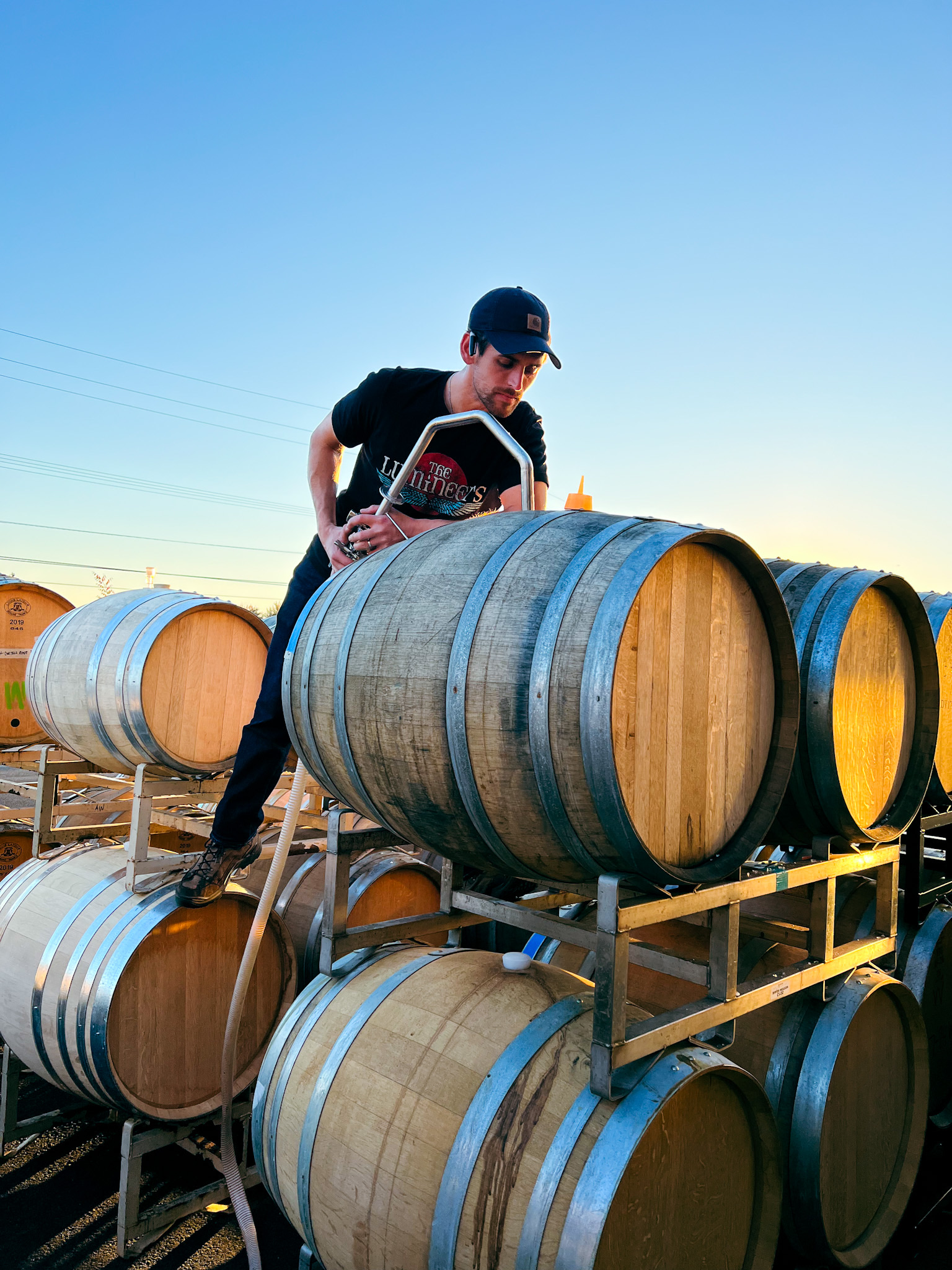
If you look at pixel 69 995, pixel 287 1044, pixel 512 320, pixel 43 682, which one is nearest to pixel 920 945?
pixel 287 1044

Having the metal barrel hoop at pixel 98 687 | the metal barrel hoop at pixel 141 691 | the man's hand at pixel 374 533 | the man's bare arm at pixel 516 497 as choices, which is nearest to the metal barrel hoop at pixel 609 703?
the man's hand at pixel 374 533

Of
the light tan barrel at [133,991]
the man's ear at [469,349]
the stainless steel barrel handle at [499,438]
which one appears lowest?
the light tan barrel at [133,991]

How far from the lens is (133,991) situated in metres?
3.38

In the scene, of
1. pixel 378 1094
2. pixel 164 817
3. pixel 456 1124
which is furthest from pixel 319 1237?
pixel 164 817

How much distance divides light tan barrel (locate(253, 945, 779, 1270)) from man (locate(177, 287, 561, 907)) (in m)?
1.12

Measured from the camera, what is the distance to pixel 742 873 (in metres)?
2.34

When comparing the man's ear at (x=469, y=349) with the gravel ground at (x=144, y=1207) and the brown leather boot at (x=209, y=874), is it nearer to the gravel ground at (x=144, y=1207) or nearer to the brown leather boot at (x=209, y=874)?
the brown leather boot at (x=209, y=874)

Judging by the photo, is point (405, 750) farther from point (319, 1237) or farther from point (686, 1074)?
point (319, 1237)

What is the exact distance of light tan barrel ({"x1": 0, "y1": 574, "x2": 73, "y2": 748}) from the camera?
6.05 m

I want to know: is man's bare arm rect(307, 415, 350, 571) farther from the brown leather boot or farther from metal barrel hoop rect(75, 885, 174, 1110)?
metal barrel hoop rect(75, 885, 174, 1110)

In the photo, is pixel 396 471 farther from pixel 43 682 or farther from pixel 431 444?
pixel 43 682

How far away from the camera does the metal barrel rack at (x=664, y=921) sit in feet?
5.87

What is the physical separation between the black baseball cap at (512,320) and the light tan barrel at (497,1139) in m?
1.87

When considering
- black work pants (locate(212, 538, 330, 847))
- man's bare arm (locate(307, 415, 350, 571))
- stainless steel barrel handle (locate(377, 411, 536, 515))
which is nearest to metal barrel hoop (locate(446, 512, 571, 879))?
stainless steel barrel handle (locate(377, 411, 536, 515))
